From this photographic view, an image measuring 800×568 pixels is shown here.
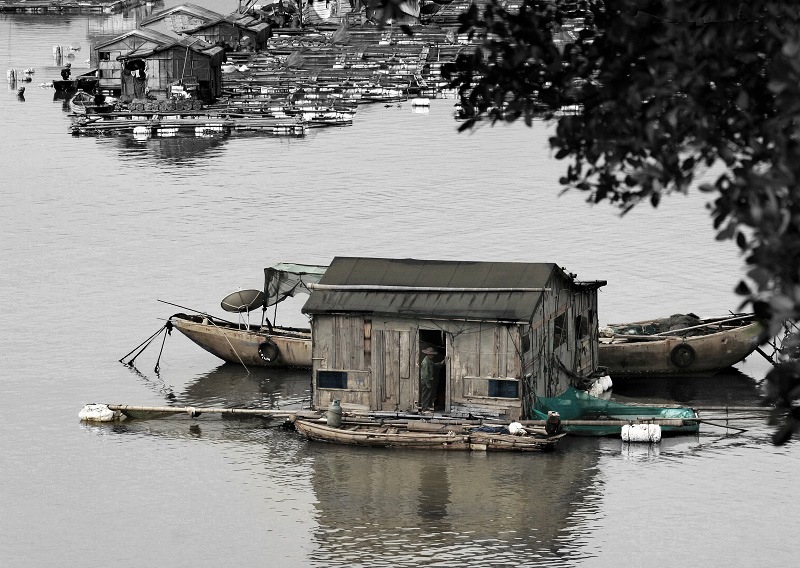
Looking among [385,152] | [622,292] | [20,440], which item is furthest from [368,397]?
[385,152]

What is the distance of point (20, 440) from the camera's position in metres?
41.7

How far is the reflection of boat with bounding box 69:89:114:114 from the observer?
108 metres

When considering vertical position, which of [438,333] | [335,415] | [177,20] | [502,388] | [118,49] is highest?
[177,20]

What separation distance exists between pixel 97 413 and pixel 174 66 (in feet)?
222

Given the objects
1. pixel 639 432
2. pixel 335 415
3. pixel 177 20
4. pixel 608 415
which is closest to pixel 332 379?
pixel 335 415

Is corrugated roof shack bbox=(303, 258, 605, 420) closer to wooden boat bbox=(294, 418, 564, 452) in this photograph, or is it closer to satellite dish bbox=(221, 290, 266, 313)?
wooden boat bbox=(294, 418, 564, 452)

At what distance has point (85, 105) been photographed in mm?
110500

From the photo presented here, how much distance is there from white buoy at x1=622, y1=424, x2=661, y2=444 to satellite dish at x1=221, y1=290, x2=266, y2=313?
44.1 feet

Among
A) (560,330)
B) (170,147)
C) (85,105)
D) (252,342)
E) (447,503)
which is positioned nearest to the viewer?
(447,503)

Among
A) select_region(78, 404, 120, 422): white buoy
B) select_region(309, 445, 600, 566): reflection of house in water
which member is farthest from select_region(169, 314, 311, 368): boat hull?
select_region(309, 445, 600, 566): reflection of house in water

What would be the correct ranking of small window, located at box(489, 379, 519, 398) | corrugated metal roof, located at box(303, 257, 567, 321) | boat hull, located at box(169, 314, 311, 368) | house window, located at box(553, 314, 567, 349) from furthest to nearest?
1. boat hull, located at box(169, 314, 311, 368)
2. house window, located at box(553, 314, 567, 349)
3. corrugated metal roof, located at box(303, 257, 567, 321)
4. small window, located at box(489, 379, 519, 398)

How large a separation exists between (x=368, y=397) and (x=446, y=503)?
191 inches

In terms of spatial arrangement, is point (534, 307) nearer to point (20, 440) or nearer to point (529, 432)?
point (529, 432)

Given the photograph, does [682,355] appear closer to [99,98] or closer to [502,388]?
[502,388]
